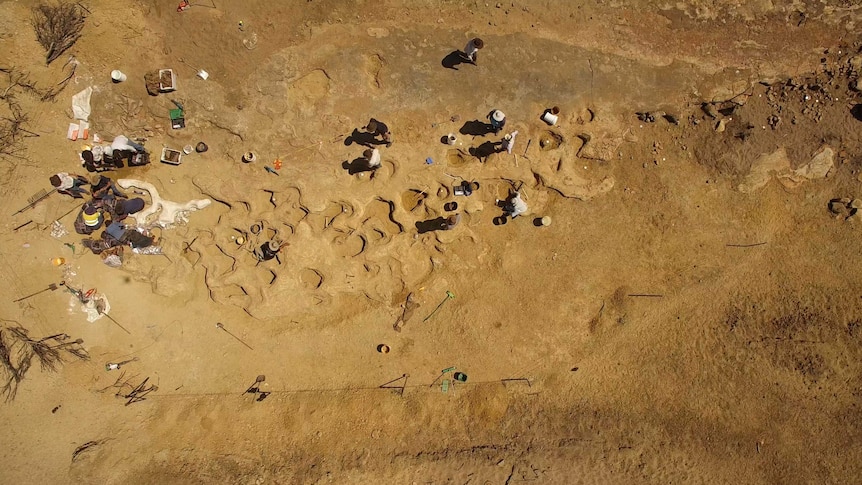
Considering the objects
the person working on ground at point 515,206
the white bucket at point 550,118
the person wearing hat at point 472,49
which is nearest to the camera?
the person wearing hat at point 472,49

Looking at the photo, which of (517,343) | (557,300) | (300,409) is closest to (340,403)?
(300,409)

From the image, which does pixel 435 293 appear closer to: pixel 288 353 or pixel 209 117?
pixel 288 353

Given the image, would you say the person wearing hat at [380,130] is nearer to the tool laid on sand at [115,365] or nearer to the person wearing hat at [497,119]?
the person wearing hat at [497,119]

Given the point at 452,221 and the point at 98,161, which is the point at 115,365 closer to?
the point at 98,161

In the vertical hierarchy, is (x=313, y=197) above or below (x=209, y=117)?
below

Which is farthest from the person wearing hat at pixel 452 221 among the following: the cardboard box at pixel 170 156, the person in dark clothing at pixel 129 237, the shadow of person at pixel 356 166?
the person in dark clothing at pixel 129 237

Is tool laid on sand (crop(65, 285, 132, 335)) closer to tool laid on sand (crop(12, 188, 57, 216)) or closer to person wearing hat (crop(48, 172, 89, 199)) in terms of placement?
tool laid on sand (crop(12, 188, 57, 216))
